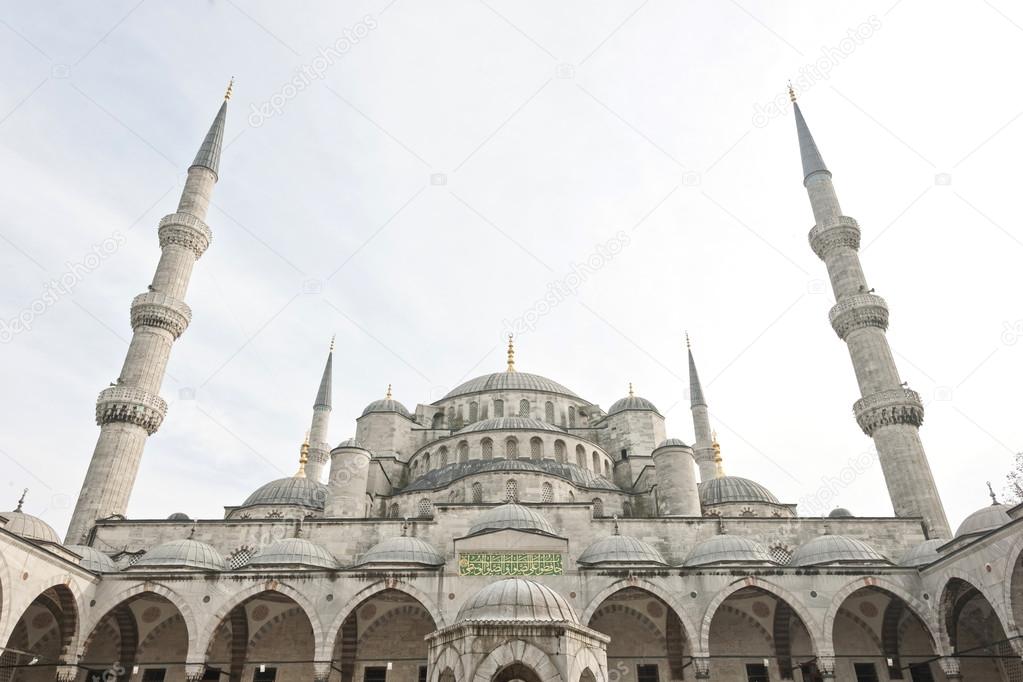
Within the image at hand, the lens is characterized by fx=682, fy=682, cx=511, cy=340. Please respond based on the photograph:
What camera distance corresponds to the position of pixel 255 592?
53.8 ft

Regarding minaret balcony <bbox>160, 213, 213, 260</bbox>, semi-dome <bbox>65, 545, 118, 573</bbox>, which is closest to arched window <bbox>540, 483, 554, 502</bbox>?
semi-dome <bbox>65, 545, 118, 573</bbox>

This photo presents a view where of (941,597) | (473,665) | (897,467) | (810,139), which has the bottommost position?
(473,665)

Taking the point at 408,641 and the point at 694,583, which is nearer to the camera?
the point at 694,583

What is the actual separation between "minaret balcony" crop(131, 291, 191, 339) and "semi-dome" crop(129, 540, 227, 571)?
986 centimetres

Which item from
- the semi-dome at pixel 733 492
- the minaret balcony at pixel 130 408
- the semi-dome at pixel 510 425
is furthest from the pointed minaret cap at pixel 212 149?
the semi-dome at pixel 733 492

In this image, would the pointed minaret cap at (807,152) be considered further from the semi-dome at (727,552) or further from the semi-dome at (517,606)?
the semi-dome at (517,606)

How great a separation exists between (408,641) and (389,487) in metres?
8.64

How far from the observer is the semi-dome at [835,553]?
55.2ft

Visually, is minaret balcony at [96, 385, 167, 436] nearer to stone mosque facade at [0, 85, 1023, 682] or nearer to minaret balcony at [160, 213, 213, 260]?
stone mosque facade at [0, 85, 1023, 682]

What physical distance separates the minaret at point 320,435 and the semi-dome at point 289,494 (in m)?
5.42

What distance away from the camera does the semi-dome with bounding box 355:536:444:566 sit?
17188mm

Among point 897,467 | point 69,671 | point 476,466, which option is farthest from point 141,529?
point 897,467

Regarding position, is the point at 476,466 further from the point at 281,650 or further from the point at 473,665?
the point at 473,665

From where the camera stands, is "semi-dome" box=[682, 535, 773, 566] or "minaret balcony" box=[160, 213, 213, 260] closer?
"semi-dome" box=[682, 535, 773, 566]
